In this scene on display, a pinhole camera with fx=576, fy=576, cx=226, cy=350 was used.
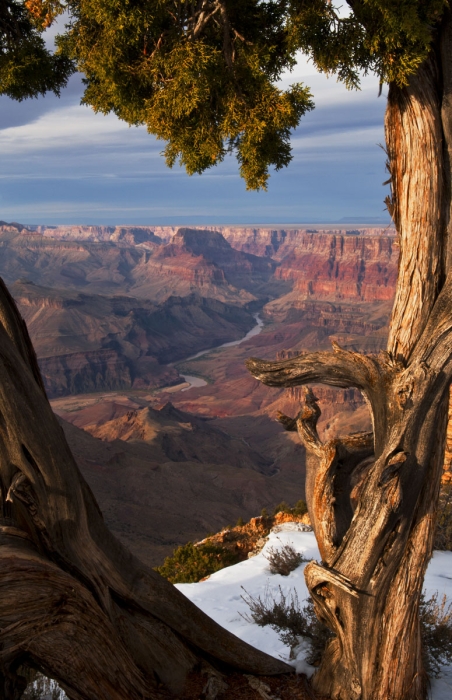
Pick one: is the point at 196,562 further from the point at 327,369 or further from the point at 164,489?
the point at 164,489

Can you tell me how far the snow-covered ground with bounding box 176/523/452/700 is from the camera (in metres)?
7.23

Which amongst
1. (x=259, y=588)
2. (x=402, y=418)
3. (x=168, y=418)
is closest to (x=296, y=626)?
(x=259, y=588)

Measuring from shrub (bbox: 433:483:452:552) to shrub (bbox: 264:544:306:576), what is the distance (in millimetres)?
2470

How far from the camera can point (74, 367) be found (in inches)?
6373

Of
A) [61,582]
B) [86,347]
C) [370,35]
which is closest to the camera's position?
[61,582]

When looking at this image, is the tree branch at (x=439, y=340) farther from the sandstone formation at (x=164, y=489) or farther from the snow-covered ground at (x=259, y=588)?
the sandstone formation at (x=164, y=489)

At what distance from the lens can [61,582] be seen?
4.06m

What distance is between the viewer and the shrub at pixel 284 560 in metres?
10.4

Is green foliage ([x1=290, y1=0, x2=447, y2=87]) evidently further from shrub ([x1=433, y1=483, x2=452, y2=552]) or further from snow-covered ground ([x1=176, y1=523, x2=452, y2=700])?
shrub ([x1=433, y1=483, x2=452, y2=552])

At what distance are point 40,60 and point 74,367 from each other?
162m

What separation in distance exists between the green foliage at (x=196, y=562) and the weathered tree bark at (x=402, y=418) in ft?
26.3

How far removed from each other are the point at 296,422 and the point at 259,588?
5150mm

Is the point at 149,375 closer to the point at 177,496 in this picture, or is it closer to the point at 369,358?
the point at 177,496

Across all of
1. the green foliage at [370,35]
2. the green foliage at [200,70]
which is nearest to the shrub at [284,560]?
the green foliage at [200,70]
